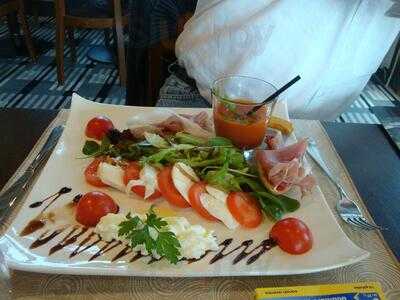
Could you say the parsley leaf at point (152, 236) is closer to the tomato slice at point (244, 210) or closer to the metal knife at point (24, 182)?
the tomato slice at point (244, 210)

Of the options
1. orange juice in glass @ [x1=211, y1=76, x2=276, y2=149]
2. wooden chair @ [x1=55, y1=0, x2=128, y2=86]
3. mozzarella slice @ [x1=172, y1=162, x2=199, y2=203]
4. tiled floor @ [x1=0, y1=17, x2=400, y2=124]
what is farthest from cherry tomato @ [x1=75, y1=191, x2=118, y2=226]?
wooden chair @ [x1=55, y1=0, x2=128, y2=86]

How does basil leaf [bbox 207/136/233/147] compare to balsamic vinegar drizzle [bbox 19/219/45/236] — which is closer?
balsamic vinegar drizzle [bbox 19/219/45/236]

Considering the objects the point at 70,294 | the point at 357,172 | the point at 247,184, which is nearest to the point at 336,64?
the point at 357,172

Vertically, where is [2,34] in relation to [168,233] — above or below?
below

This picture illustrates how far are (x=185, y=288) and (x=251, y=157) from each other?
0.38 metres

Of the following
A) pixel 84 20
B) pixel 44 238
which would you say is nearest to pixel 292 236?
pixel 44 238

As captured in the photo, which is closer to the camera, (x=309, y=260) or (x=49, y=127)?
(x=309, y=260)

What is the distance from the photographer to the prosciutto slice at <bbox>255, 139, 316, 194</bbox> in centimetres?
79

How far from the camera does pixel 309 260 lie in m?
0.67

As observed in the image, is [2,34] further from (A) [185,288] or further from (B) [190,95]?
(A) [185,288]

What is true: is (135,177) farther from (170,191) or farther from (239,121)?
(239,121)

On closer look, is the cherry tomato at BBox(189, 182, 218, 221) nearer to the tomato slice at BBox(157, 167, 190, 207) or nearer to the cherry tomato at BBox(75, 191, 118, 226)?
the tomato slice at BBox(157, 167, 190, 207)

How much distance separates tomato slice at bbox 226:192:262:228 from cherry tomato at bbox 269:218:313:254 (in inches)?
1.7

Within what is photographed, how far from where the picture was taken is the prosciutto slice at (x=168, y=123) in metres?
0.97
